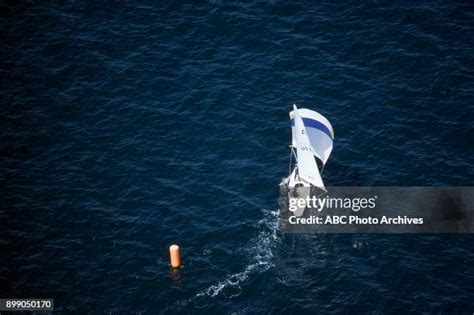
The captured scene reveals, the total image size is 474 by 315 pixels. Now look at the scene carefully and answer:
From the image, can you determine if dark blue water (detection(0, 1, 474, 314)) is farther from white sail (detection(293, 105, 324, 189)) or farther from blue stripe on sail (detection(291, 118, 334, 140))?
blue stripe on sail (detection(291, 118, 334, 140))

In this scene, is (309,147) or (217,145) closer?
(309,147)

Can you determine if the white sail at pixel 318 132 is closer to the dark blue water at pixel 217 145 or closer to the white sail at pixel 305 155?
the white sail at pixel 305 155

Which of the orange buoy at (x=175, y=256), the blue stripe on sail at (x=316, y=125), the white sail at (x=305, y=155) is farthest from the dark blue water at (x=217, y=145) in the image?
the blue stripe on sail at (x=316, y=125)

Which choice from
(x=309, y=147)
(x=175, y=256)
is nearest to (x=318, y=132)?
(x=309, y=147)

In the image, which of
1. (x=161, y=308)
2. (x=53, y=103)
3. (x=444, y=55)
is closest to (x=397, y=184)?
(x=444, y=55)

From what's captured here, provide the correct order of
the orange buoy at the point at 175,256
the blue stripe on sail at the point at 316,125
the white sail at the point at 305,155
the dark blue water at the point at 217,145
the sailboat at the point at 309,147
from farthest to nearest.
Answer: the blue stripe on sail at the point at 316,125 → the sailboat at the point at 309,147 → the white sail at the point at 305,155 → the orange buoy at the point at 175,256 → the dark blue water at the point at 217,145

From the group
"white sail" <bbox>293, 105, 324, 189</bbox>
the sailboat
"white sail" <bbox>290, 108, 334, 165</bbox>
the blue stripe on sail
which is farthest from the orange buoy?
the blue stripe on sail

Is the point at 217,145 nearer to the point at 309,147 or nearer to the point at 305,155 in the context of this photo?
the point at 305,155
